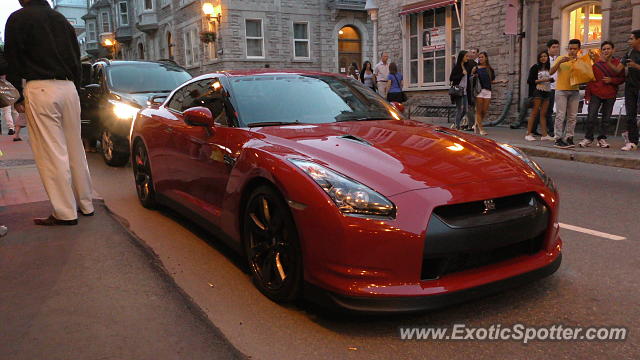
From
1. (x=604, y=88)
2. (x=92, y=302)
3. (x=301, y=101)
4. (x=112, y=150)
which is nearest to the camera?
(x=92, y=302)

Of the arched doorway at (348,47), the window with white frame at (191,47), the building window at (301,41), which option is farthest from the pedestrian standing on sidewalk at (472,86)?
the window with white frame at (191,47)

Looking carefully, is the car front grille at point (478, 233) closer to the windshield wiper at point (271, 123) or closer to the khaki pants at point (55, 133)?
the windshield wiper at point (271, 123)

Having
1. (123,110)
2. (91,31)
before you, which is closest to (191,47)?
(123,110)

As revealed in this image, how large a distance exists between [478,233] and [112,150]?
734 centimetres

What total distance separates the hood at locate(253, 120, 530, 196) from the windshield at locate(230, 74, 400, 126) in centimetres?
19

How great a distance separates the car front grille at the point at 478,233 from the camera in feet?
8.95

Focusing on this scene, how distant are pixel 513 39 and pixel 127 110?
10094mm

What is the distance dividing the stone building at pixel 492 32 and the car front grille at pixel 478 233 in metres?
10.4

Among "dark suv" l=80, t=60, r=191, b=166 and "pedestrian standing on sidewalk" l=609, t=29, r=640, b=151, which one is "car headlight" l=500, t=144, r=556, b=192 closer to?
"dark suv" l=80, t=60, r=191, b=166

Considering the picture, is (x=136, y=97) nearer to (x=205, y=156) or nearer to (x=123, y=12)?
(x=205, y=156)

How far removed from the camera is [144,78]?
9.59 m

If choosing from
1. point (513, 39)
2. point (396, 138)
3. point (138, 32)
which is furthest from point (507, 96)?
point (138, 32)

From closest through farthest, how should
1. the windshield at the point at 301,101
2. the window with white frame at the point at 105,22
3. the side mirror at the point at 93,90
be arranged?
1. the windshield at the point at 301,101
2. the side mirror at the point at 93,90
3. the window with white frame at the point at 105,22

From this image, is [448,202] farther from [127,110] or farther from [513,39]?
[513,39]
